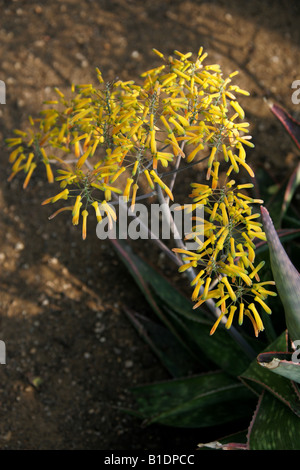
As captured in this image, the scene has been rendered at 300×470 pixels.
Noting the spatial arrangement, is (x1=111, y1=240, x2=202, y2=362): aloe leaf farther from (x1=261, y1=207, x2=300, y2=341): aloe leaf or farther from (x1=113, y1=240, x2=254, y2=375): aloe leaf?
(x1=261, y1=207, x2=300, y2=341): aloe leaf

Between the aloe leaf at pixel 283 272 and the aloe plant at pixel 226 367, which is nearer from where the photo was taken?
the aloe leaf at pixel 283 272

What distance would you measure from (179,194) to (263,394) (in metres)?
0.91

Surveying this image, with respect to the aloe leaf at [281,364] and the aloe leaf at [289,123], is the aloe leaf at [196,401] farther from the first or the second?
the aloe leaf at [289,123]

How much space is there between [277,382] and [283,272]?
0.37 m

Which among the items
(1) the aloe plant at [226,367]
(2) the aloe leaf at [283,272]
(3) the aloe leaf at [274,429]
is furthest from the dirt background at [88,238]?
(2) the aloe leaf at [283,272]

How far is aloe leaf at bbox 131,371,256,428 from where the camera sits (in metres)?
1.35

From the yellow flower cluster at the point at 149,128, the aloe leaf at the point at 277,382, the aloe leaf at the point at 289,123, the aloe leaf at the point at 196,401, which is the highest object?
the aloe leaf at the point at 289,123

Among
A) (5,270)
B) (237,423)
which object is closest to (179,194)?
(5,270)

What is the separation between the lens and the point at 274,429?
114 cm

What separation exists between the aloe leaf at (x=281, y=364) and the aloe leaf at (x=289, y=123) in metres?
0.64

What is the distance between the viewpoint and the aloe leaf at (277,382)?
115cm

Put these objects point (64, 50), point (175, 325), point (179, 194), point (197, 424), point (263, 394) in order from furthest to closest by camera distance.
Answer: point (64, 50)
point (179, 194)
point (175, 325)
point (197, 424)
point (263, 394)
